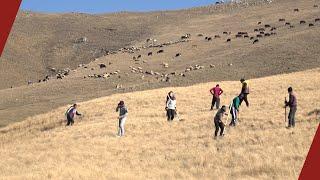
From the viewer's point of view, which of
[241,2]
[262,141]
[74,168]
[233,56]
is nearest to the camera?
[74,168]

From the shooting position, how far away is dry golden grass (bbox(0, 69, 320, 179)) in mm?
17391

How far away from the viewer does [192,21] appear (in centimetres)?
14100

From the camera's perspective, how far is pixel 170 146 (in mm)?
22188

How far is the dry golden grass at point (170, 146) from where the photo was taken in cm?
1739

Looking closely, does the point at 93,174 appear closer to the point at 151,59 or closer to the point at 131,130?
the point at 131,130

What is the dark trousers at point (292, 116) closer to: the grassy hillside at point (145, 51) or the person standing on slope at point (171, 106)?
the person standing on slope at point (171, 106)

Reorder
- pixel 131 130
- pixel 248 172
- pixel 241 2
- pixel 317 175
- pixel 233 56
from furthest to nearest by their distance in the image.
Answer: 1. pixel 241 2
2. pixel 233 56
3. pixel 131 130
4. pixel 248 172
5. pixel 317 175

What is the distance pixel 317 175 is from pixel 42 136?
23.5 metres

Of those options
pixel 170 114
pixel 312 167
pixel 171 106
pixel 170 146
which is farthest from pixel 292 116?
pixel 312 167

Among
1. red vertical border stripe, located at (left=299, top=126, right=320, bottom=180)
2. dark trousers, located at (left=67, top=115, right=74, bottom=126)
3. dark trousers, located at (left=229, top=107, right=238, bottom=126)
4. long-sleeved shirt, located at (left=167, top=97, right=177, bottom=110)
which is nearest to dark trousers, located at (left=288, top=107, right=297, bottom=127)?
dark trousers, located at (left=229, top=107, right=238, bottom=126)

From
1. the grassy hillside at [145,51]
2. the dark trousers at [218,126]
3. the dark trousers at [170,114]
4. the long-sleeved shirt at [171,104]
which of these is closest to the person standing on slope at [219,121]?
the dark trousers at [218,126]

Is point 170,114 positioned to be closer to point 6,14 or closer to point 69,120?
point 69,120

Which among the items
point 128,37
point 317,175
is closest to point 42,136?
point 317,175

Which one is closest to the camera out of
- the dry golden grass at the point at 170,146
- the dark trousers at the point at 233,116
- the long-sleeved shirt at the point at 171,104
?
the dry golden grass at the point at 170,146
